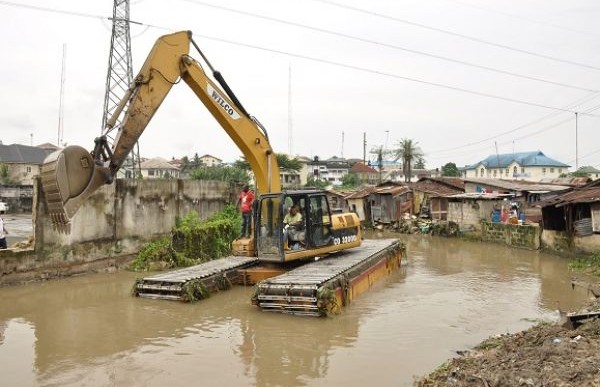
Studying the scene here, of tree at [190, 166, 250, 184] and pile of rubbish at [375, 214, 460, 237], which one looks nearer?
pile of rubbish at [375, 214, 460, 237]

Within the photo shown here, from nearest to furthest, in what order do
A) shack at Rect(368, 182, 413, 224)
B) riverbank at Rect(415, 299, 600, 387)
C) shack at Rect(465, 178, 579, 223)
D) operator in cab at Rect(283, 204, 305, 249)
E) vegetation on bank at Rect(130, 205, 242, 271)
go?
1. riverbank at Rect(415, 299, 600, 387)
2. operator in cab at Rect(283, 204, 305, 249)
3. vegetation on bank at Rect(130, 205, 242, 271)
4. shack at Rect(465, 178, 579, 223)
5. shack at Rect(368, 182, 413, 224)

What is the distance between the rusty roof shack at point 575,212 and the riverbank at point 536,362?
37.6ft

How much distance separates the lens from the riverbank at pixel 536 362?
5176 mm

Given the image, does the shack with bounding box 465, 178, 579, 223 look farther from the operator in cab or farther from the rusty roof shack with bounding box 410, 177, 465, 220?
the operator in cab

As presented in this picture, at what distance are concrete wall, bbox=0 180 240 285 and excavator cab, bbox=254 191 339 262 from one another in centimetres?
419

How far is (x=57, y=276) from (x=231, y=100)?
21.3 ft

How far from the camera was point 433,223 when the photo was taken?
28594 millimetres

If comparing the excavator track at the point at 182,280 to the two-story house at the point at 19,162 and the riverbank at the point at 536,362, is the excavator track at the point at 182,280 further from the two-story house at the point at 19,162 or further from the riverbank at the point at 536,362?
the two-story house at the point at 19,162

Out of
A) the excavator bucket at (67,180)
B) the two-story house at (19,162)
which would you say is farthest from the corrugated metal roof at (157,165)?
the excavator bucket at (67,180)

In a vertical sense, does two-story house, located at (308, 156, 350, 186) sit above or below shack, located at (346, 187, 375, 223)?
above

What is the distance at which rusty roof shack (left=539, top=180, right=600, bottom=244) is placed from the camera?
17.0 m

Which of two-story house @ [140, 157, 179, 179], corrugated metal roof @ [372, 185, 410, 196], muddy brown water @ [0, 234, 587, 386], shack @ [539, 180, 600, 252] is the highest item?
two-story house @ [140, 157, 179, 179]

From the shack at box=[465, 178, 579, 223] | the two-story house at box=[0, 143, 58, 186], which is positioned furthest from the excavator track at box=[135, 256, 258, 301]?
the two-story house at box=[0, 143, 58, 186]

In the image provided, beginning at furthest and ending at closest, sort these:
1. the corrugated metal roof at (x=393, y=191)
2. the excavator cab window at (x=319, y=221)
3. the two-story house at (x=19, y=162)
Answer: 1. the two-story house at (x=19, y=162)
2. the corrugated metal roof at (x=393, y=191)
3. the excavator cab window at (x=319, y=221)
